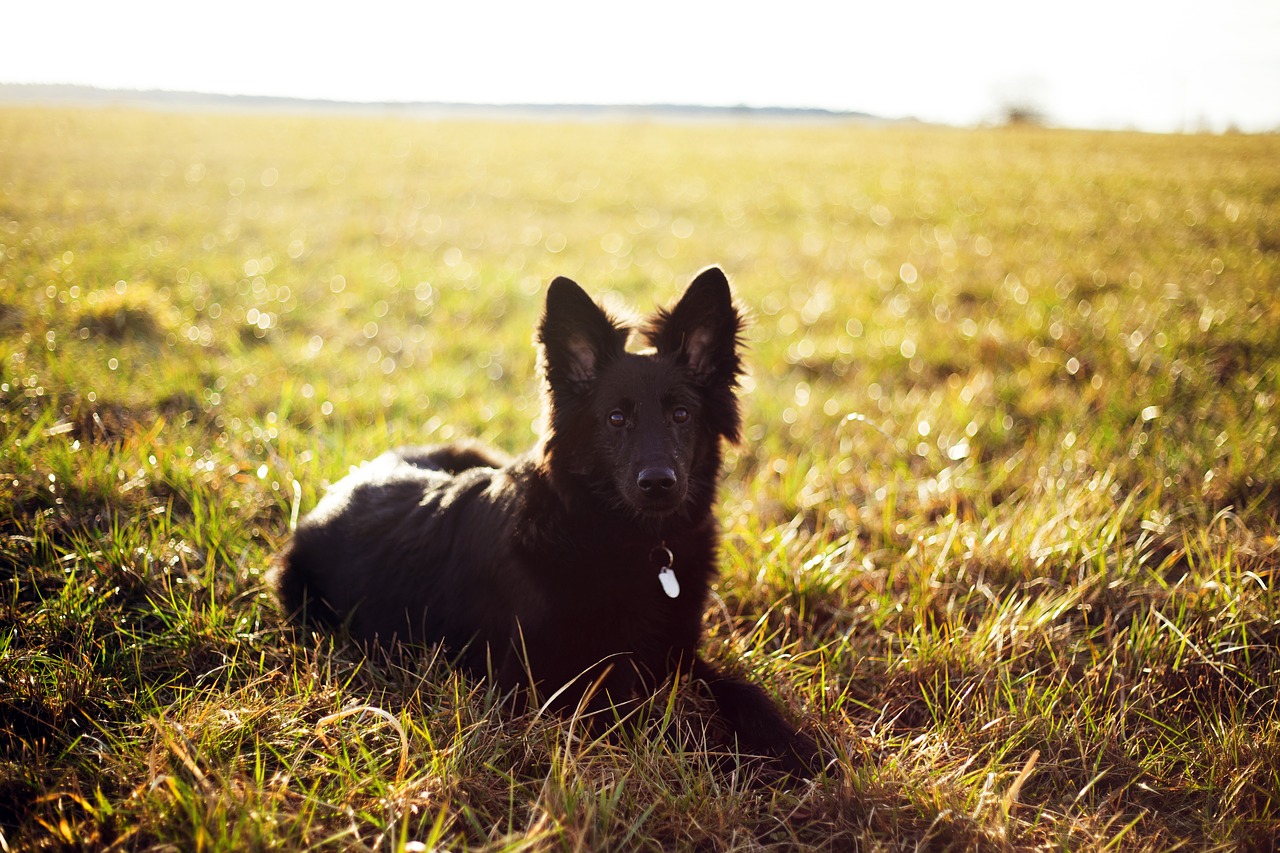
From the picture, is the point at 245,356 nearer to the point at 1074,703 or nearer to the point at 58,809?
the point at 58,809

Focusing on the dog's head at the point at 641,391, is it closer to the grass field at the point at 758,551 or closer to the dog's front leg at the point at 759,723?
the grass field at the point at 758,551

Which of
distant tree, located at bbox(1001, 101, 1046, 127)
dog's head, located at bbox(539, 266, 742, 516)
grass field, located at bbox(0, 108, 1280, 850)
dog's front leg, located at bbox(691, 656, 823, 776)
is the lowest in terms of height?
dog's front leg, located at bbox(691, 656, 823, 776)

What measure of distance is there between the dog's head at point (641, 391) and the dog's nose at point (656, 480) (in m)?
0.06

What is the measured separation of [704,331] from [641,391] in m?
0.44

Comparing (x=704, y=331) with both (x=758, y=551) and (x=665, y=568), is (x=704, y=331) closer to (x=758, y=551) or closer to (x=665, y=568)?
(x=665, y=568)

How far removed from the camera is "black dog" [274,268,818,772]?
258 cm

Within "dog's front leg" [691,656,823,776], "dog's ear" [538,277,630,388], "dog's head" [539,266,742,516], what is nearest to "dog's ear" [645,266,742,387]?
"dog's head" [539,266,742,516]

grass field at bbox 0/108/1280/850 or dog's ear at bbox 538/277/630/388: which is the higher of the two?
dog's ear at bbox 538/277/630/388

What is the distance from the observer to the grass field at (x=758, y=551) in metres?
2.15

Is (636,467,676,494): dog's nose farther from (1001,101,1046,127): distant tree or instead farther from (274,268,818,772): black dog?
(1001,101,1046,127): distant tree

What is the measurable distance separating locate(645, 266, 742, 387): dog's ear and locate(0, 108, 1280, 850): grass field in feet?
1.65

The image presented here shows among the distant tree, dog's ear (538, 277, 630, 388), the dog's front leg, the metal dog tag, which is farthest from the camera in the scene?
the distant tree

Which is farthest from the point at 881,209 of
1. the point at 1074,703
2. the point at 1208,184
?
the point at 1074,703

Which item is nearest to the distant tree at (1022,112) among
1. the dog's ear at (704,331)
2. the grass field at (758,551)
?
the grass field at (758,551)
